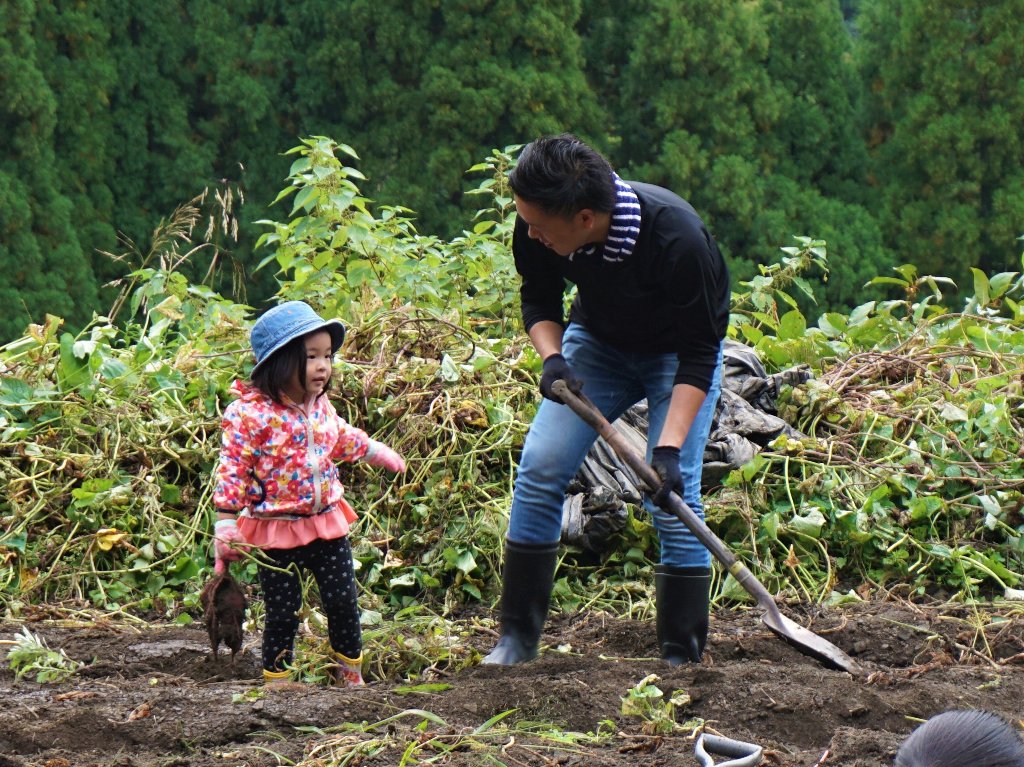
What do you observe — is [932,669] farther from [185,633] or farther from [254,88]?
[254,88]

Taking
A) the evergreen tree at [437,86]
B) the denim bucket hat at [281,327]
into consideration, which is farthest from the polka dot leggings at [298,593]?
the evergreen tree at [437,86]

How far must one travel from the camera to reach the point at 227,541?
346 cm

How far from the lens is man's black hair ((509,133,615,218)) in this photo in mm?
3225

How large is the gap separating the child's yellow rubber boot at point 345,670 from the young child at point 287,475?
0.31 ft

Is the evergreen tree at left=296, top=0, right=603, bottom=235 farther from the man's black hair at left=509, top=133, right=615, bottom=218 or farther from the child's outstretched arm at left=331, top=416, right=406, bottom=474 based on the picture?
the man's black hair at left=509, top=133, right=615, bottom=218

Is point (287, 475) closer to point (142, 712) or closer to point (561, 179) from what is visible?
point (142, 712)

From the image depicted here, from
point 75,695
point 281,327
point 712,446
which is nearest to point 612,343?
point 281,327

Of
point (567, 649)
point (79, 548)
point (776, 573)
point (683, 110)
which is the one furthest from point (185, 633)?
point (683, 110)

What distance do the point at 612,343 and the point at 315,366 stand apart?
823mm

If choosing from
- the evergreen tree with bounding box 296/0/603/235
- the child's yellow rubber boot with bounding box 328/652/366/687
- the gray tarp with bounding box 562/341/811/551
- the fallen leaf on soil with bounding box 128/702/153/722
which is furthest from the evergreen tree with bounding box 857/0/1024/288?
the fallen leaf on soil with bounding box 128/702/153/722

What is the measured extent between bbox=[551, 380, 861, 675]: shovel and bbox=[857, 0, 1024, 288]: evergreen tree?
1184 cm

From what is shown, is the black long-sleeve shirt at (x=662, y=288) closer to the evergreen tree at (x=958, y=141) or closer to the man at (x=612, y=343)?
the man at (x=612, y=343)

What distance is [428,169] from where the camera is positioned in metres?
14.9

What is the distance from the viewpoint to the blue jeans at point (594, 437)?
3648 millimetres
